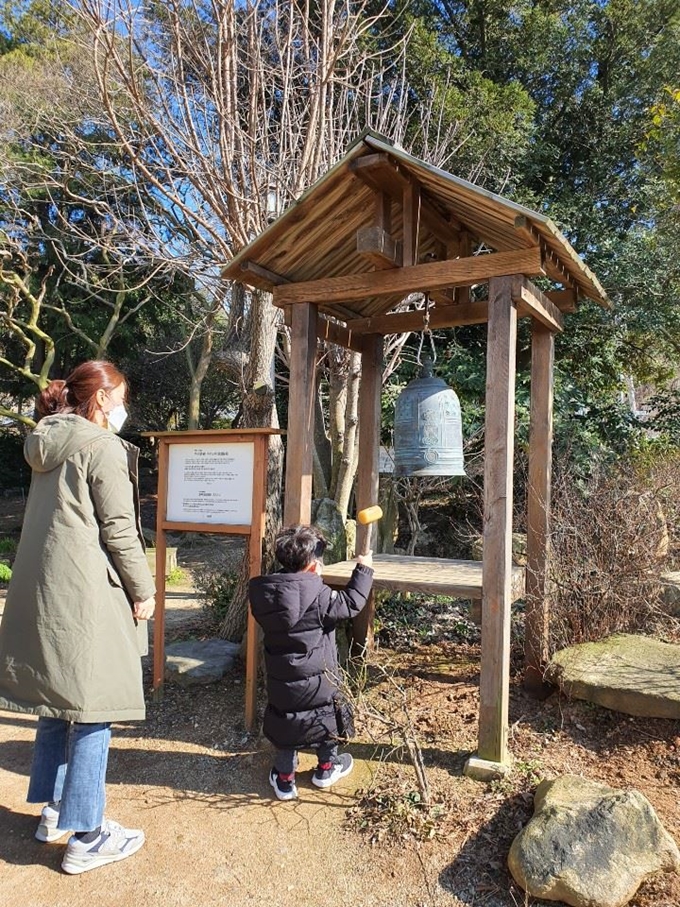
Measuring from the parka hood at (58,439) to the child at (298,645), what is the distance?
3.20 feet

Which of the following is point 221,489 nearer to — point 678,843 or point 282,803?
point 282,803

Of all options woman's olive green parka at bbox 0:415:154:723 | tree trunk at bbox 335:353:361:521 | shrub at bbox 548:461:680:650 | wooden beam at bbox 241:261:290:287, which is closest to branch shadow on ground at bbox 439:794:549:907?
woman's olive green parka at bbox 0:415:154:723

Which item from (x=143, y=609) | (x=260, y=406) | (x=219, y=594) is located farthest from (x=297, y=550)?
(x=219, y=594)

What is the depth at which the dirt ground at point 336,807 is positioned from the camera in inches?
90.3

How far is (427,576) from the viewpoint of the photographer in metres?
3.51

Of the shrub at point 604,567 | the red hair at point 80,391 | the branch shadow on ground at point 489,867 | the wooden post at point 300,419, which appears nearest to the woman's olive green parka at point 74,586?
the red hair at point 80,391

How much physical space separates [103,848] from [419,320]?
10.6 ft

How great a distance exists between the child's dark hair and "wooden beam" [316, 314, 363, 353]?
1.52 m

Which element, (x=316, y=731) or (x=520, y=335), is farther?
(x=520, y=335)

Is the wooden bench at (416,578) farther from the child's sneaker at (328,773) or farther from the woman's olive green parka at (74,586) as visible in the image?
the woman's olive green parka at (74,586)

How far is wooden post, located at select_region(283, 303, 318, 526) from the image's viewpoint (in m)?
3.57

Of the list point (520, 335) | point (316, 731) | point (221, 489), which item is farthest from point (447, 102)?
point (316, 731)

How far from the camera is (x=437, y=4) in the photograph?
384 inches

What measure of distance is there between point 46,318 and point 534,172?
10384 millimetres
